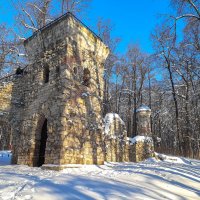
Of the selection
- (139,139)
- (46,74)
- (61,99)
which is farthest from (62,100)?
(139,139)

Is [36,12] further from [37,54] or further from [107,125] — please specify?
[107,125]

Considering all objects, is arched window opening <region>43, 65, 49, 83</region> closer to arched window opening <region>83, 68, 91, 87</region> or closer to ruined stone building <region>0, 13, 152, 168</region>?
ruined stone building <region>0, 13, 152, 168</region>

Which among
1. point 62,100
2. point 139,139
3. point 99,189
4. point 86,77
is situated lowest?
point 99,189

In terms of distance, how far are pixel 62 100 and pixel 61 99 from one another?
72 mm

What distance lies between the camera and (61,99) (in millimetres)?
8617

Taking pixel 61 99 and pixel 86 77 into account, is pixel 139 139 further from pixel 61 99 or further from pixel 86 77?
pixel 61 99

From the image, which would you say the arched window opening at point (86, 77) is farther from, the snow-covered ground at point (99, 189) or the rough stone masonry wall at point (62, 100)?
the snow-covered ground at point (99, 189)

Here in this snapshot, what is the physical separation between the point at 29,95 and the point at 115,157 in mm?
6363

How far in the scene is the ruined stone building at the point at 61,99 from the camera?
8.49m

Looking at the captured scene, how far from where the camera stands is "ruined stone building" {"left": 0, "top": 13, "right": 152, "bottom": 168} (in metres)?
8.49

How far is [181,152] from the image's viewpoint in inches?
724

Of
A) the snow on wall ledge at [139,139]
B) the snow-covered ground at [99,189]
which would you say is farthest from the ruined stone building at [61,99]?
the snow on wall ledge at [139,139]

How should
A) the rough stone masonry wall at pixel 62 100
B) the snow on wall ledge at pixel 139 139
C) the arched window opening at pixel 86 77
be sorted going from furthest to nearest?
the snow on wall ledge at pixel 139 139
the arched window opening at pixel 86 77
the rough stone masonry wall at pixel 62 100

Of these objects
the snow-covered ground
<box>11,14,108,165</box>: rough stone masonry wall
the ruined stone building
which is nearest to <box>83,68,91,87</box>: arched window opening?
the ruined stone building
